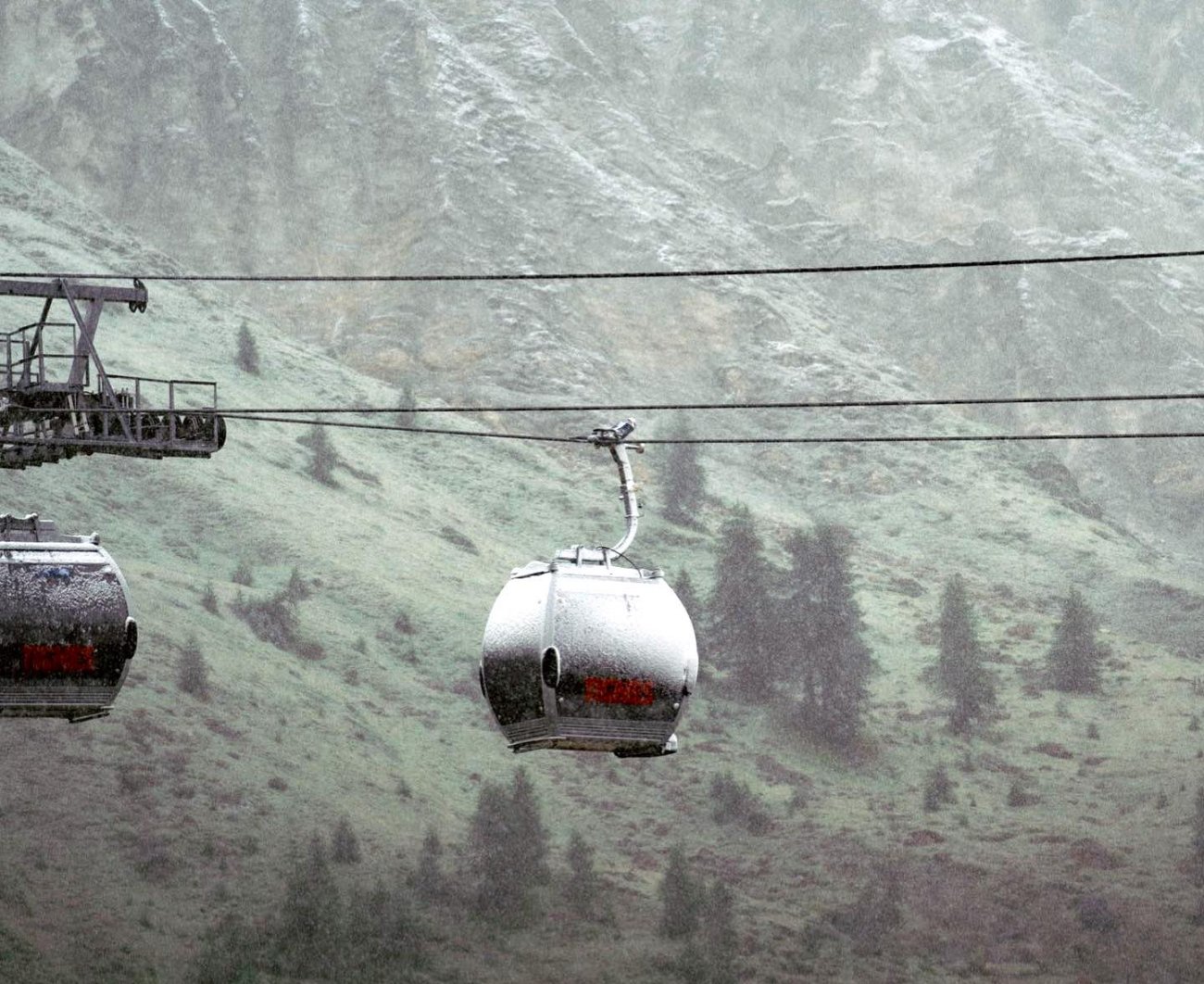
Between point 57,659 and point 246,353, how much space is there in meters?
103

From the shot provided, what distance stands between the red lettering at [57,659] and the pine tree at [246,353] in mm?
101599

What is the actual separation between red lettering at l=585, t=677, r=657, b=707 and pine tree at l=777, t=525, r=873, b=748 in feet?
248

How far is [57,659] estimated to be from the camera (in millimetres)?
21219

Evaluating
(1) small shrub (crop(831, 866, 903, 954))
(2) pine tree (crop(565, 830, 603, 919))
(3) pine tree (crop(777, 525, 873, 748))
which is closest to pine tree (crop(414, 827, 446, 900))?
(2) pine tree (crop(565, 830, 603, 919))

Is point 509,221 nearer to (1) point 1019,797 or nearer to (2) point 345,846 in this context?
(1) point 1019,797

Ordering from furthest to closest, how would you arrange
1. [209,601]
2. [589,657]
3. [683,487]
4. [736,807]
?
[683,487] → [209,601] → [736,807] → [589,657]

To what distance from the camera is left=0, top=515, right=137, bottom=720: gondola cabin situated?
68.7 ft

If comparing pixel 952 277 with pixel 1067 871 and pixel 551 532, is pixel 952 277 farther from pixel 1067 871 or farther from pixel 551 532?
pixel 1067 871

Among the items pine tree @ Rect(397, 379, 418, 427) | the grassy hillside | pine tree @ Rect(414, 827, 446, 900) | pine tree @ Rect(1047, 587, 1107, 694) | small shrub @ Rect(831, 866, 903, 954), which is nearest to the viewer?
the grassy hillside

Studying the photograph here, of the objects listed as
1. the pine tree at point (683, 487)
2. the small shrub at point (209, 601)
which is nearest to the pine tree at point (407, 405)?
the pine tree at point (683, 487)

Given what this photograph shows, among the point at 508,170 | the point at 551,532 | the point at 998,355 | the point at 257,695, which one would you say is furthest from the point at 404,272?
the point at 257,695

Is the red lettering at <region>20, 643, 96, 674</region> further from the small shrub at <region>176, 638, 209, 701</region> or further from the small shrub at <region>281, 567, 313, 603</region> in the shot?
the small shrub at <region>281, 567, 313, 603</region>

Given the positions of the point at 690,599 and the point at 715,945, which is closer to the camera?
the point at 715,945

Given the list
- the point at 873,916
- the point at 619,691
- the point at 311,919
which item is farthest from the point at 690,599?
the point at 619,691
